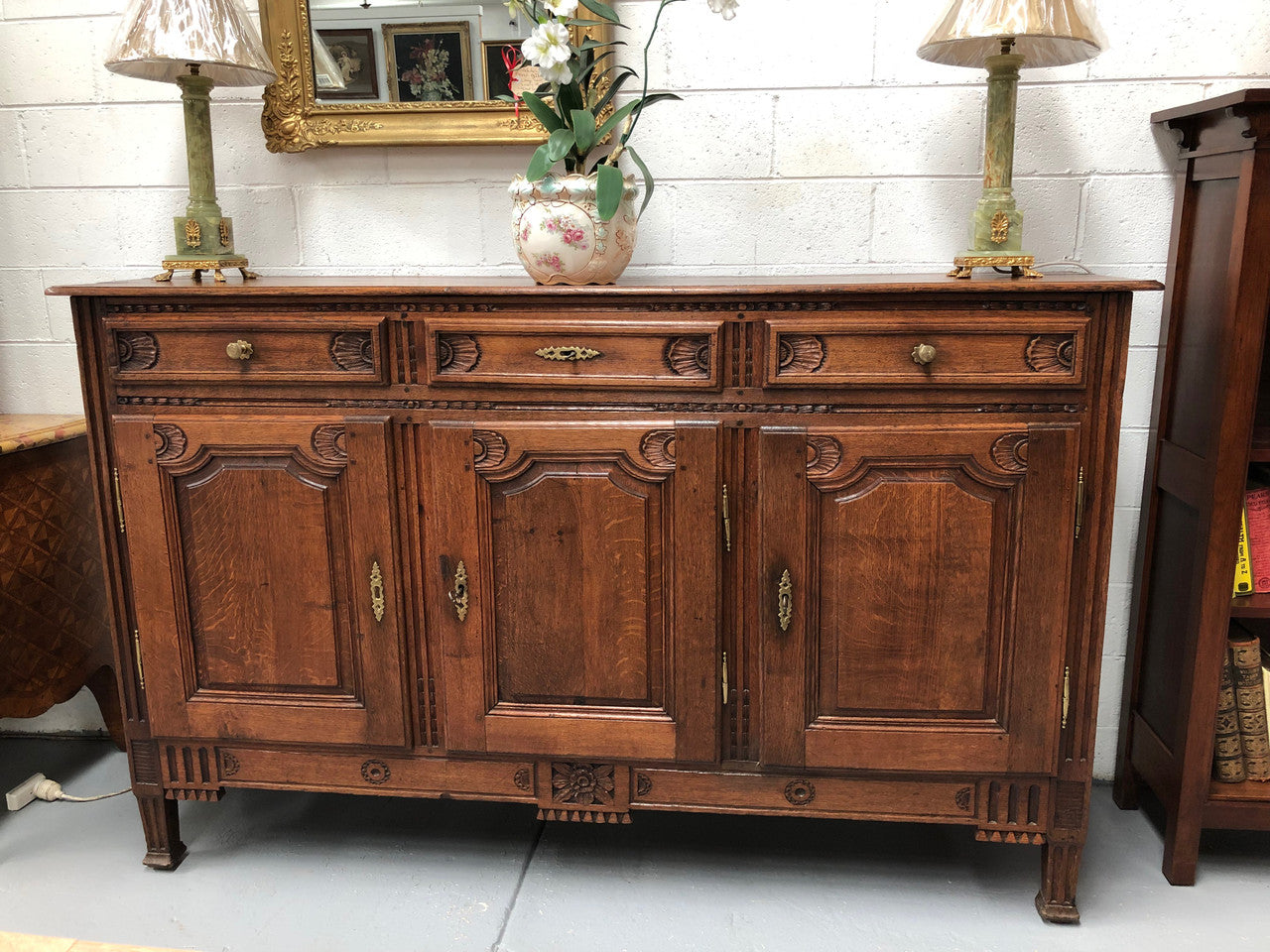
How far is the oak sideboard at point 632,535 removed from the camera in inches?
61.7

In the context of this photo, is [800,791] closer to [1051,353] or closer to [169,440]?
[1051,353]

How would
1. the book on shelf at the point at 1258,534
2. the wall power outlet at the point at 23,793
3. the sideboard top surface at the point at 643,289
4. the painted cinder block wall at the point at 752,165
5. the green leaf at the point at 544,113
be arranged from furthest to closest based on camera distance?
the wall power outlet at the point at 23,793
the painted cinder block wall at the point at 752,165
the book on shelf at the point at 1258,534
the green leaf at the point at 544,113
the sideboard top surface at the point at 643,289

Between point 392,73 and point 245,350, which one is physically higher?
point 392,73

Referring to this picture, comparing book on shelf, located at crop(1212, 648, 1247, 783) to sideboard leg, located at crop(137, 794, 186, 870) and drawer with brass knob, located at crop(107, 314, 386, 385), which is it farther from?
sideboard leg, located at crop(137, 794, 186, 870)

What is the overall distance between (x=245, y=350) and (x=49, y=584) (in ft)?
2.81

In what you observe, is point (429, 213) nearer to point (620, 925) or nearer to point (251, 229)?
point (251, 229)

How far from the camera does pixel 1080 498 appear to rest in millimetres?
1572

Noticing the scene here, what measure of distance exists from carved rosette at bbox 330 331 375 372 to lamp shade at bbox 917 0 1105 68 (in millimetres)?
1110

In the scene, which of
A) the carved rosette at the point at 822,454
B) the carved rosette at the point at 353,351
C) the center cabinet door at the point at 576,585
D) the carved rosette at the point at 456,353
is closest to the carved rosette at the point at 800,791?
the center cabinet door at the point at 576,585

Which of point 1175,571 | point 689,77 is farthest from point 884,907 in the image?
point 689,77

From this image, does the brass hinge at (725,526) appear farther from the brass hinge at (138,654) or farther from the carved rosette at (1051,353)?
the brass hinge at (138,654)

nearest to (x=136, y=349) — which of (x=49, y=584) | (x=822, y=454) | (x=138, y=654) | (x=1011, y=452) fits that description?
(x=138, y=654)

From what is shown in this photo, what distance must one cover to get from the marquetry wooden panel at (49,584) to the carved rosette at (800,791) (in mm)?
1562

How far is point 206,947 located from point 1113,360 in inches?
70.7
